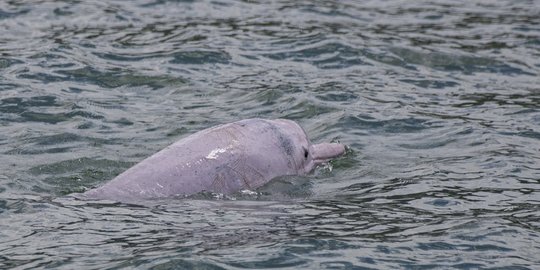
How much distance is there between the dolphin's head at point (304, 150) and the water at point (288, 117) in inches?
4.8

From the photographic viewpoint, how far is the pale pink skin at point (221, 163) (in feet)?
31.2

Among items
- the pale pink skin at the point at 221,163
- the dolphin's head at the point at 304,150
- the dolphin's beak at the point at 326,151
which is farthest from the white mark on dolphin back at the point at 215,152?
the dolphin's beak at the point at 326,151

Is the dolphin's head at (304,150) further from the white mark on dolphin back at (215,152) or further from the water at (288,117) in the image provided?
the white mark on dolphin back at (215,152)

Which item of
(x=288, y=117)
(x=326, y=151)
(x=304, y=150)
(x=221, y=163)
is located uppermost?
(x=221, y=163)

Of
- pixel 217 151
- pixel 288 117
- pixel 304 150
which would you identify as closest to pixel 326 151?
pixel 304 150

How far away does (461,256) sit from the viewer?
328 inches

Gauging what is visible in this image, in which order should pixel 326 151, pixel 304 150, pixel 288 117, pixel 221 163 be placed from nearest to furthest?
pixel 221 163, pixel 304 150, pixel 326 151, pixel 288 117

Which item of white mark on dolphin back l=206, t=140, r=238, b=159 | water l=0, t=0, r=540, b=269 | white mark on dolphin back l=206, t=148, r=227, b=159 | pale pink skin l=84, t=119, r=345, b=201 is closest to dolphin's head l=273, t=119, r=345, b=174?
pale pink skin l=84, t=119, r=345, b=201

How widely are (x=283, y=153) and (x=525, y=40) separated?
682 centimetres

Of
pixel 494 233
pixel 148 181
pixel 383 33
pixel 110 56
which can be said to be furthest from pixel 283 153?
pixel 383 33

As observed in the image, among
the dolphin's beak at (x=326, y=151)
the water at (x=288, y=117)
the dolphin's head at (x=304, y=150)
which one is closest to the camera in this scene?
the water at (x=288, y=117)

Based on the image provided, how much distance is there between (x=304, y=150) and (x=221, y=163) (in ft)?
3.95

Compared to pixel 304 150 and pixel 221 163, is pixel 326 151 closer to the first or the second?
pixel 304 150

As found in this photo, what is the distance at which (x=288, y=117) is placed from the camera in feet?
43.2
